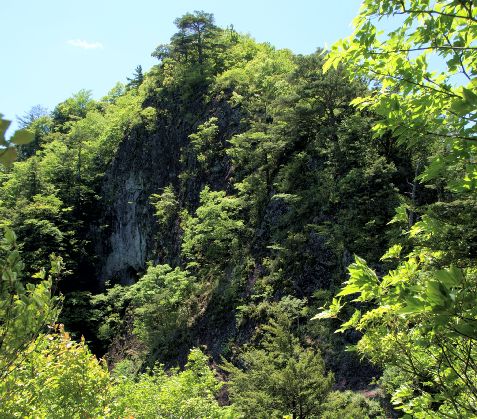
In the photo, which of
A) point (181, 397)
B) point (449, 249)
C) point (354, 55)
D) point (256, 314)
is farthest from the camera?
point (256, 314)

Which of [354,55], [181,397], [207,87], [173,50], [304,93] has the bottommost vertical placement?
[181,397]

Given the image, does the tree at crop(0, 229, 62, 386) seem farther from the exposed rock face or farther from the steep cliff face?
the exposed rock face

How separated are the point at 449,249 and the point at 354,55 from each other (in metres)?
2.58

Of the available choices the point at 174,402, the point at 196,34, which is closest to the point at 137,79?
the point at 196,34

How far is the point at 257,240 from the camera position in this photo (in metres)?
18.8

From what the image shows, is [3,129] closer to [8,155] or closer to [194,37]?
[8,155]

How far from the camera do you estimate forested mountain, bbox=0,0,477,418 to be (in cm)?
211

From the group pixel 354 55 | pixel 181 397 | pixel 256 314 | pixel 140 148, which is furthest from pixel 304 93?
pixel 140 148

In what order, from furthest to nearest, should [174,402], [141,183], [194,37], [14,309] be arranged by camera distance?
[194,37], [141,183], [174,402], [14,309]

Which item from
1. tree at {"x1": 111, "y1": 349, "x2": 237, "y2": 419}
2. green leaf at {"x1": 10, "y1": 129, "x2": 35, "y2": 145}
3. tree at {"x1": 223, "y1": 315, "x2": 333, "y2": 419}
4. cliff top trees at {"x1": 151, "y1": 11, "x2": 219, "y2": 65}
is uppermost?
cliff top trees at {"x1": 151, "y1": 11, "x2": 219, "y2": 65}

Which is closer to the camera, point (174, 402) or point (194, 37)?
point (174, 402)

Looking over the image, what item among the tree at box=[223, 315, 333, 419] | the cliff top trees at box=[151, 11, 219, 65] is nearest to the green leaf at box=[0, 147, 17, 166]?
the tree at box=[223, 315, 333, 419]

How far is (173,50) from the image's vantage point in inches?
1227

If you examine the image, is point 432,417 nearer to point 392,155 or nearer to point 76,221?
point 392,155
